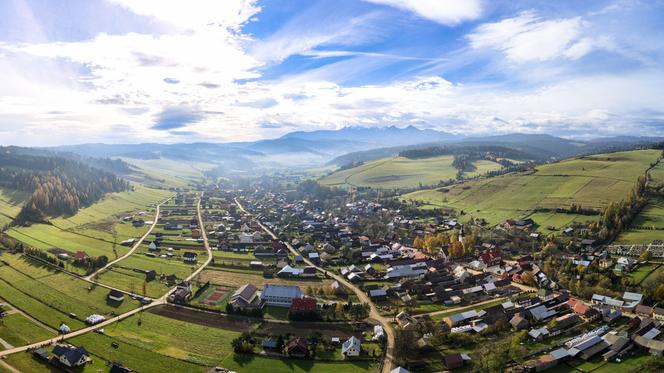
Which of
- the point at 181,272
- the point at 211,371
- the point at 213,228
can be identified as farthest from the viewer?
the point at 213,228

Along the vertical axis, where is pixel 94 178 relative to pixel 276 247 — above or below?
above

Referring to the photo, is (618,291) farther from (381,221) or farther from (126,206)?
(126,206)

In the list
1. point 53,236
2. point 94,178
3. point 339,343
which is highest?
point 94,178

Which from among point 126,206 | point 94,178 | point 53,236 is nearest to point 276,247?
point 53,236

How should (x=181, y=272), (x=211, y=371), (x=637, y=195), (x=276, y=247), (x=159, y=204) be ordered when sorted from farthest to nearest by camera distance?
(x=159, y=204) < (x=637, y=195) < (x=276, y=247) < (x=181, y=272) < (x=211, y=371)

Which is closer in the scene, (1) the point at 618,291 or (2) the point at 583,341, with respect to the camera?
(2) the point at 583,341

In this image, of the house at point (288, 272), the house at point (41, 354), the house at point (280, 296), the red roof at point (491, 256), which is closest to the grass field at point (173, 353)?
the house at point (41, 354)

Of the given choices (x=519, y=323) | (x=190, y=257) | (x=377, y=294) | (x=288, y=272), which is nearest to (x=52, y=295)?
(x=190, y=257)
